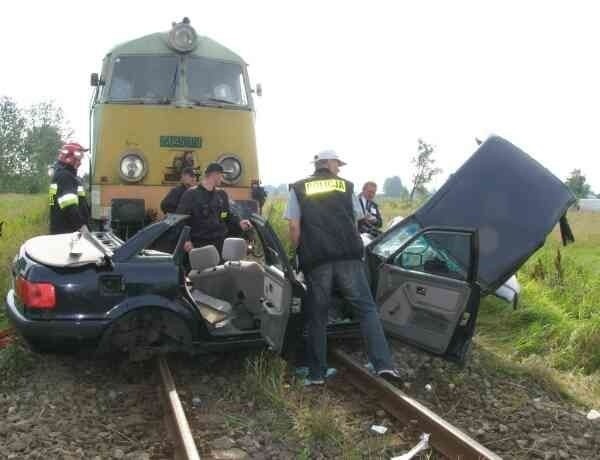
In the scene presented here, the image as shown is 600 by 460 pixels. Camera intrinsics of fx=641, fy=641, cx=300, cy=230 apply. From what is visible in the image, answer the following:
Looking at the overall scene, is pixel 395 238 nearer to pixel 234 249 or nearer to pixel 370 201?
pixel 234 249

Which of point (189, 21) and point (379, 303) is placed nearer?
point (379, 303)

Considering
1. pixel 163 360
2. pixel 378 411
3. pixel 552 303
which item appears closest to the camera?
pixel 378 411

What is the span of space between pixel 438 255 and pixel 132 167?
194 inches

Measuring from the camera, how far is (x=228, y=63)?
9781mm

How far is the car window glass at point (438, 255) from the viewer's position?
5.73m

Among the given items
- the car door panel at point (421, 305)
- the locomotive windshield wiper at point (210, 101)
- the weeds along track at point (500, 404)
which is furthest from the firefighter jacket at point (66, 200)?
the car door panel at point (421, 305)

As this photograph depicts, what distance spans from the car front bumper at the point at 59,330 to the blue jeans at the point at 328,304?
1.70m

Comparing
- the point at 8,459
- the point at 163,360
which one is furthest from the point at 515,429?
the point at 8,459

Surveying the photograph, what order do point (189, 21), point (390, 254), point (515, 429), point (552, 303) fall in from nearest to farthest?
point (515, 429)
point (390, 254)
point (552, 303)
point (189, 21)

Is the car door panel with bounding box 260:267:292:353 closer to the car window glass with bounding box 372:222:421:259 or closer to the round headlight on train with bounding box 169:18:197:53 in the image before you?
the car window glass with bounding box 372:222:421:259

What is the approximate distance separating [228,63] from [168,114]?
1.30 meters

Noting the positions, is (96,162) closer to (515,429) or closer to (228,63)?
(228,63)

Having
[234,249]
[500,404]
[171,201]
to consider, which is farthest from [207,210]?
[500,404]

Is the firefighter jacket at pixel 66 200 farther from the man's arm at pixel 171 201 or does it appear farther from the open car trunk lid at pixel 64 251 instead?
the open car trunk lid at pixel 64 251
